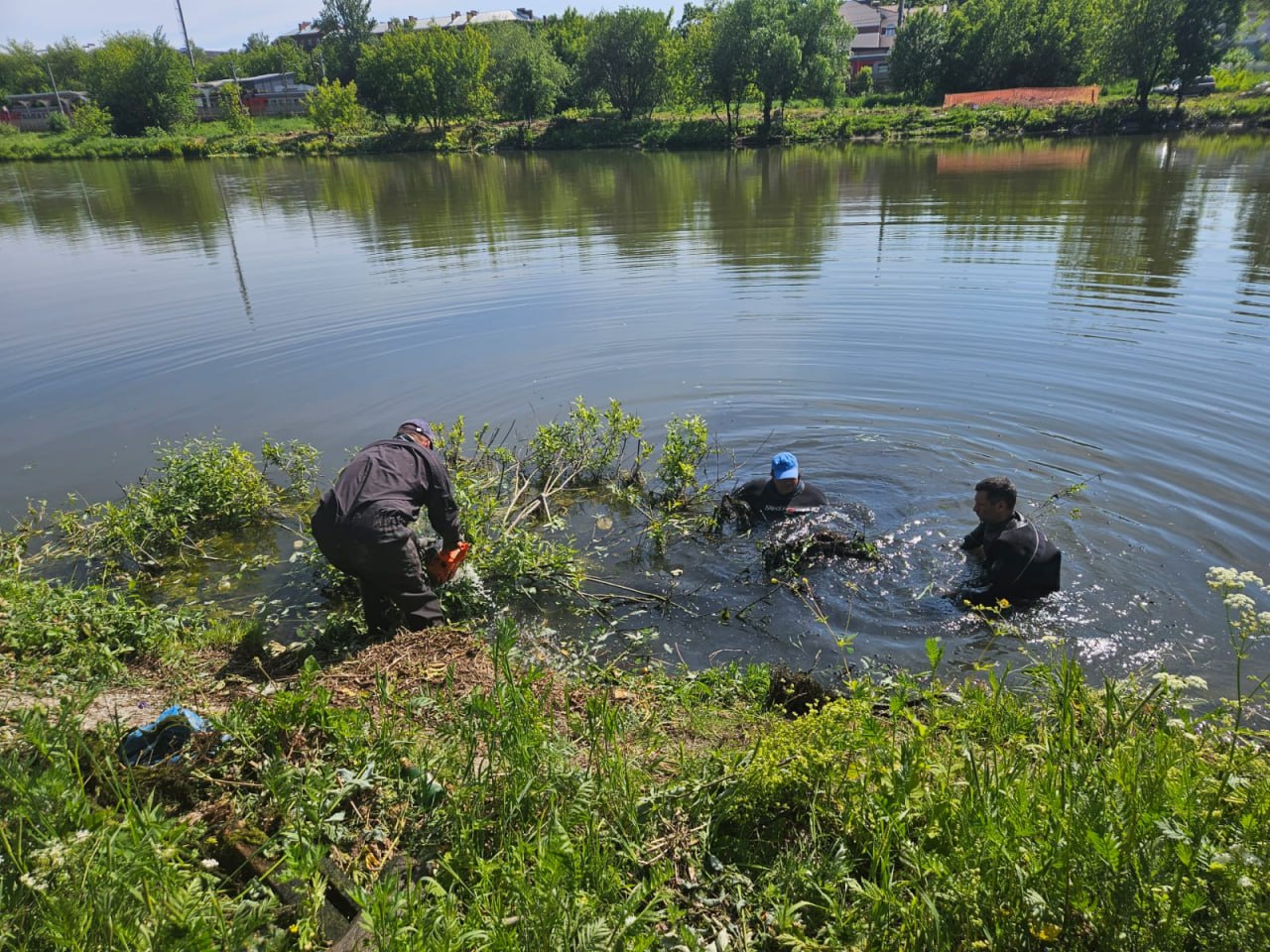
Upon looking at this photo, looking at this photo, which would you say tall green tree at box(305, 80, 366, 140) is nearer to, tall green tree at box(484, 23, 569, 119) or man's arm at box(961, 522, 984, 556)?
tall green tree at box(484, 23, 569, 119)

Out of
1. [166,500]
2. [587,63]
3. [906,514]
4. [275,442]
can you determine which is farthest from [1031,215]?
[587,63]

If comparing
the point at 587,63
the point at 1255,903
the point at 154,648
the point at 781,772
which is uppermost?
the point at 587,63

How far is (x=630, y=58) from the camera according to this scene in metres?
66.6

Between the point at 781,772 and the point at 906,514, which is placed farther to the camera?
the point at 906,514

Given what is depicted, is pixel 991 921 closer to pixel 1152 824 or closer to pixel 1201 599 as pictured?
pixel 1152 824

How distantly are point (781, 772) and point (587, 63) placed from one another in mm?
77071

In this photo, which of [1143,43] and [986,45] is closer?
[1143,43]

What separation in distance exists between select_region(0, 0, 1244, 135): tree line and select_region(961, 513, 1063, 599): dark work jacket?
2257 inches

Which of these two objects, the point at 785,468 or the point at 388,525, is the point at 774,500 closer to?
the point at 785,468

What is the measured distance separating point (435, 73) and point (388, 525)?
75.7 meters

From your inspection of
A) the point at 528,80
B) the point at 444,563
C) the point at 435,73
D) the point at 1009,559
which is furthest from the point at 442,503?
the point at 435,73

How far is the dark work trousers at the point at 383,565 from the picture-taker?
538 cm

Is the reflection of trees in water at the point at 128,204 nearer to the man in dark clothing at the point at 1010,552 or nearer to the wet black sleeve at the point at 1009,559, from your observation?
the man in dark clothing at the point at 1010,552

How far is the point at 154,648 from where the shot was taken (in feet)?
17.9
